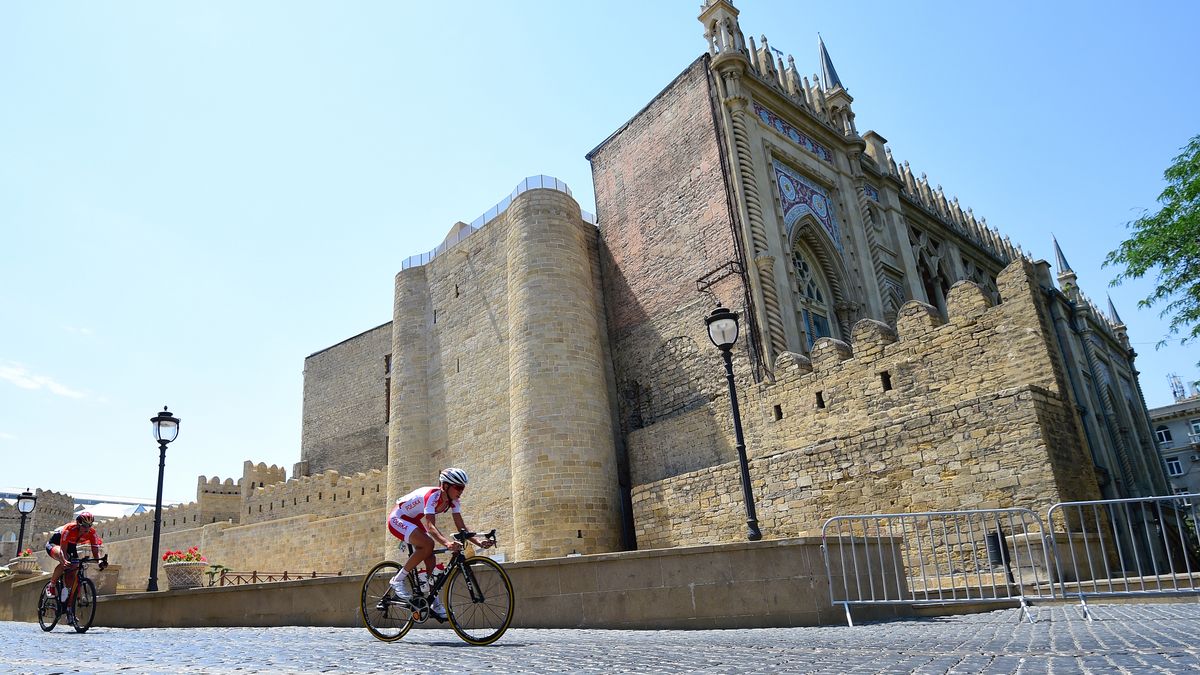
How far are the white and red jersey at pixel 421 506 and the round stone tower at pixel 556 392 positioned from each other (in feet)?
39.7

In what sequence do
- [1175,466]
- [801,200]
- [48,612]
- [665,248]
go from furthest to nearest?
[1175,466] → [801,200] → [665,248] → [48,612]

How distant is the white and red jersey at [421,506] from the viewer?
633 centimetres

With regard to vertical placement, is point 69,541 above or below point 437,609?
above

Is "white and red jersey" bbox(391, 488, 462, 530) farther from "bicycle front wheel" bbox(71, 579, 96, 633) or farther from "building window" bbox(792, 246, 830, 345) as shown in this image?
"building window" bbox(792, 246, 830, 345)

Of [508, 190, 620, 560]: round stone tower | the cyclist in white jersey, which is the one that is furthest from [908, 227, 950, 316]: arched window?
the cyclist in white jersey

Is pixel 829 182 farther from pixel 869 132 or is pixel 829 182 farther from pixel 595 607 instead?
pixel 595 607

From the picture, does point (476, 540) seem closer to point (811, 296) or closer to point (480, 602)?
point (480, 602)

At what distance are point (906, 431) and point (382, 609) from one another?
33.0ft

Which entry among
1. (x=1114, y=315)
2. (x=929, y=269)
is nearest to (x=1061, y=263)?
(x=1114, y=315)

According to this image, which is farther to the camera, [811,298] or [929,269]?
[929,269]

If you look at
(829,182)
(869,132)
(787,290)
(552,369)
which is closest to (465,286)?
(552,369)

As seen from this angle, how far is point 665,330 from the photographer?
21516 mm

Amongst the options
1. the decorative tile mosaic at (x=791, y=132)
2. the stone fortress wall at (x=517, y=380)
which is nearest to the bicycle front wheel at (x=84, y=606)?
the stone fortress wall at (x=517, y=380)

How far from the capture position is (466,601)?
21.2 feet
